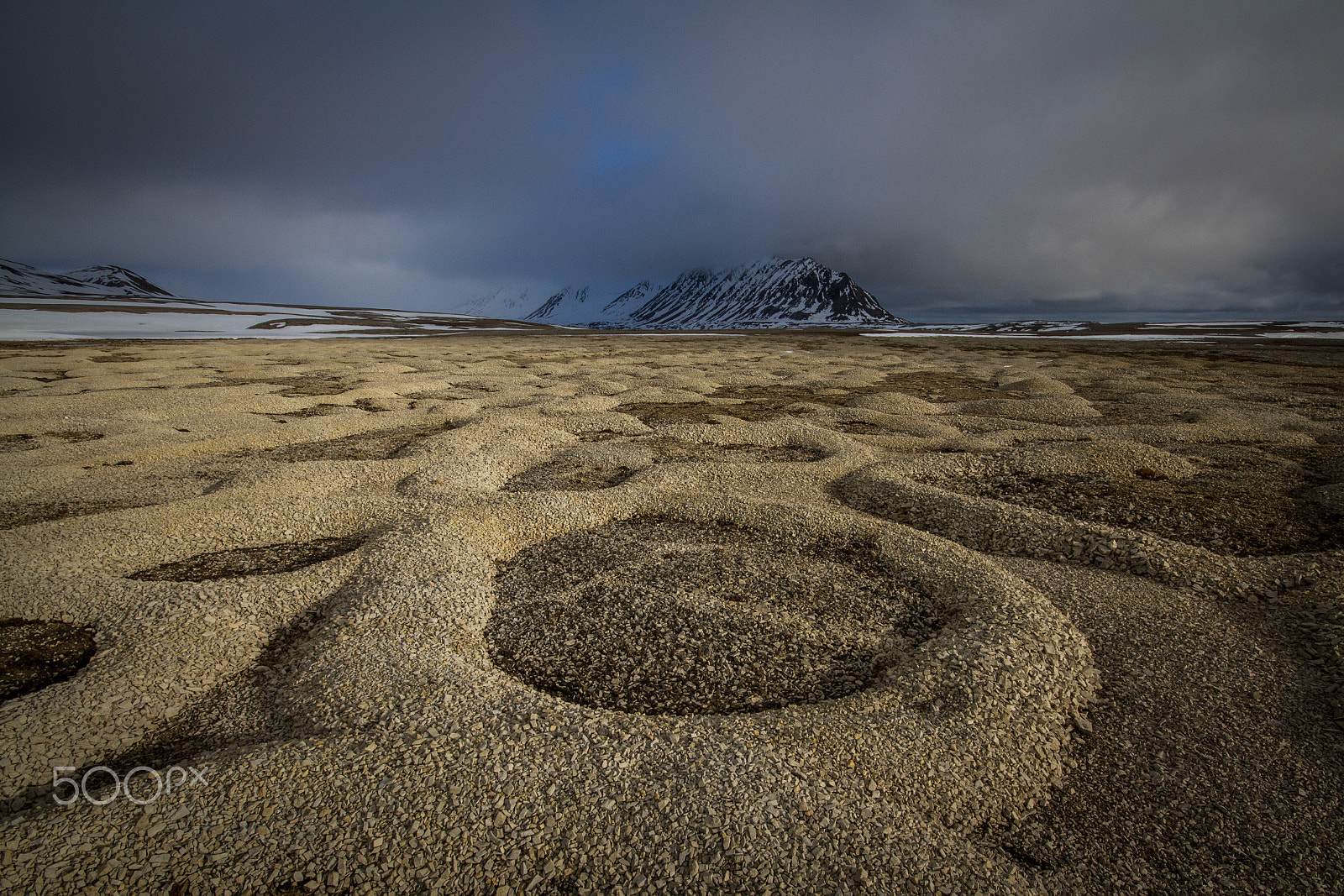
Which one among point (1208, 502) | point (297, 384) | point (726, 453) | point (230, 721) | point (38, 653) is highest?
point (297, 384)

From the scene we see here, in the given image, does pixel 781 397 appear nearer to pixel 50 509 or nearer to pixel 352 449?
pixel 352 449

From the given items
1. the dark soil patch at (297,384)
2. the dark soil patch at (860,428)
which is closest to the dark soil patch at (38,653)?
the dark soil patch at (860,428)

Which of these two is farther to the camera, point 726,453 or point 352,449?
point 352,449

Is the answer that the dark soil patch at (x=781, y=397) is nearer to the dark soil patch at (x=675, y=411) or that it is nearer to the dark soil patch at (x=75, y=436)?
the dark soil patch at (x=675, y=411)

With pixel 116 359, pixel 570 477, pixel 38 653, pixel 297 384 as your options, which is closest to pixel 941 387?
pixel 570 477

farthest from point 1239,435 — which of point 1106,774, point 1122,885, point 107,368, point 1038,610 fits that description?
point 107,368

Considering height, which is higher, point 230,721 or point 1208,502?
point 1208,502
